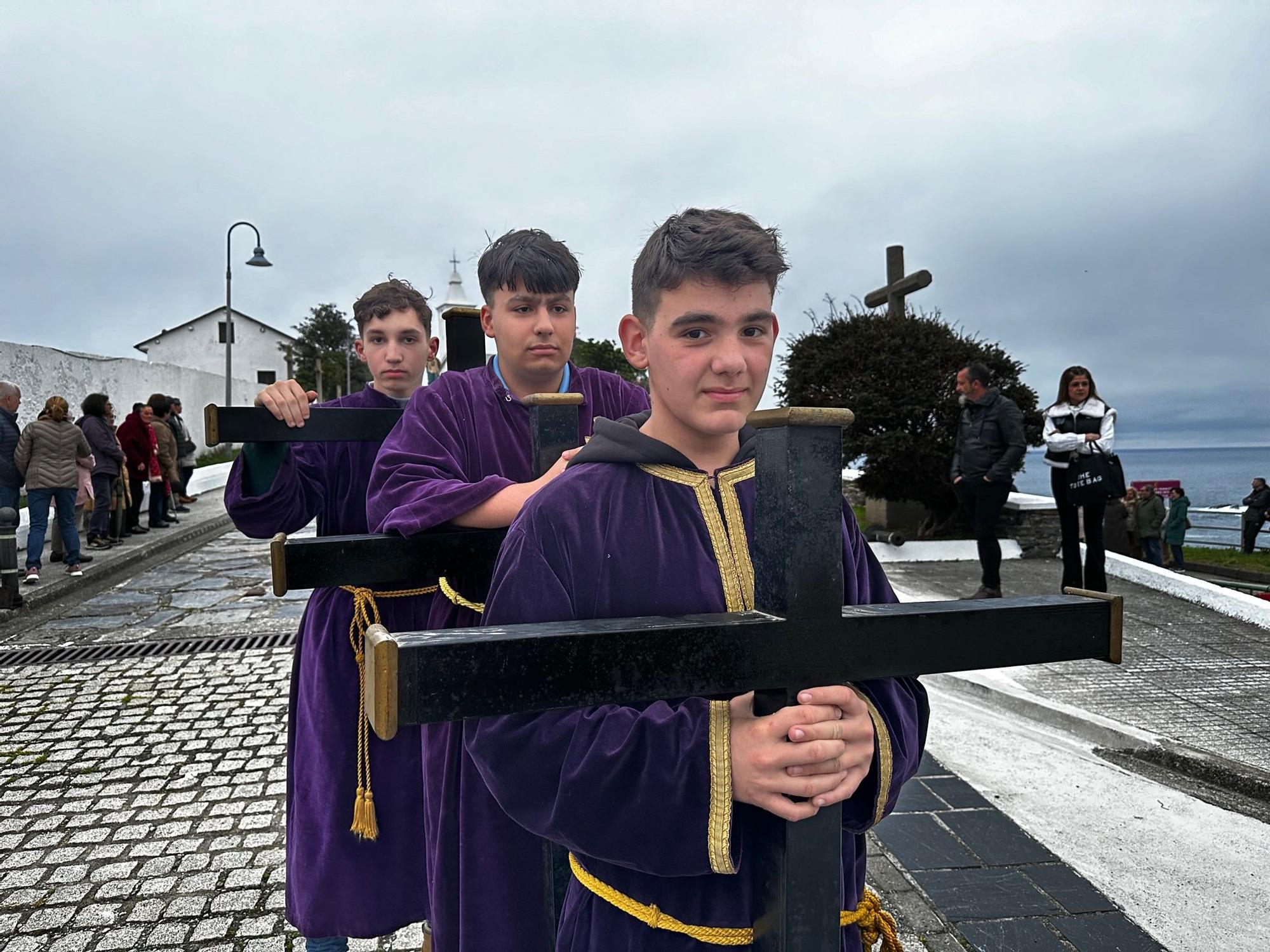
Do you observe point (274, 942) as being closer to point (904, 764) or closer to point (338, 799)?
point (338, 799)

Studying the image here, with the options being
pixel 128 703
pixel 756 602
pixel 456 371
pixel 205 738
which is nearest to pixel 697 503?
pixel 756 602

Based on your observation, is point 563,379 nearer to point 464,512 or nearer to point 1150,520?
point 464,512

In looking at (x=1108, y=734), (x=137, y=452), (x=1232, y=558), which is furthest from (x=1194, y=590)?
(x=137, y=452)

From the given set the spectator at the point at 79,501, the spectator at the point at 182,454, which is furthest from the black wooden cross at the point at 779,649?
the spectator at the point at 182,454

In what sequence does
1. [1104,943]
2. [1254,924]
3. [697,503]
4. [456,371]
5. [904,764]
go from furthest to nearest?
[1254,924] < [1104,943] < [456,371] < [697,503] < [904,764]

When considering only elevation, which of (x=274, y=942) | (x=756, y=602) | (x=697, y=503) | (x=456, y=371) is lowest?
(x=274, y=942)

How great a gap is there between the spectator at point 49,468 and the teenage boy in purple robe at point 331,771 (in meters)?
8.86

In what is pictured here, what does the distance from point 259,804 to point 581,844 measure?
144 inches

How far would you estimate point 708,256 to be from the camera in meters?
1.30

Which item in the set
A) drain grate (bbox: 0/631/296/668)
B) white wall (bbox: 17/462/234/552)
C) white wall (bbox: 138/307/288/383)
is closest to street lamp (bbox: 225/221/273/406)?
white wall (bbox: 17/462/234/552)

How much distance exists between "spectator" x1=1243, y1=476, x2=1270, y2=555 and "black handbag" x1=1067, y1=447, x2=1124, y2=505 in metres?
15.3

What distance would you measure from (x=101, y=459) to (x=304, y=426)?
11144mm

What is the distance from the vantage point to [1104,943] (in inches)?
110

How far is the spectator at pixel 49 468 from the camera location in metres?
9.76
